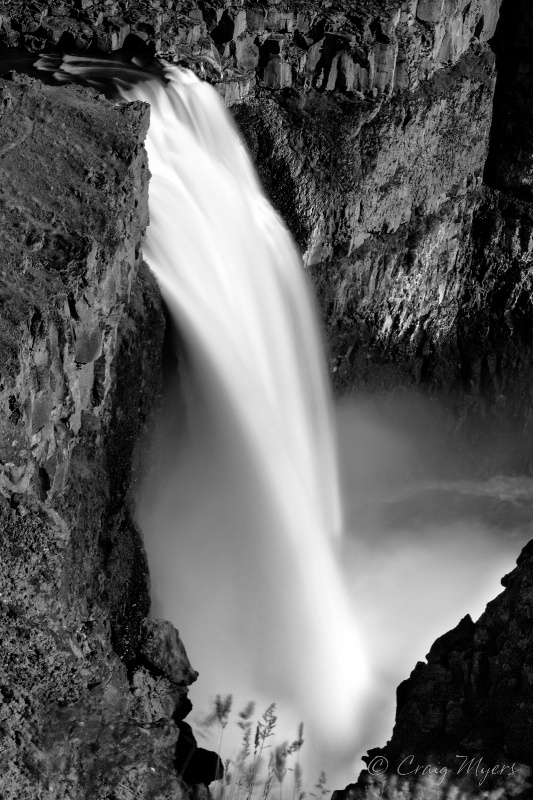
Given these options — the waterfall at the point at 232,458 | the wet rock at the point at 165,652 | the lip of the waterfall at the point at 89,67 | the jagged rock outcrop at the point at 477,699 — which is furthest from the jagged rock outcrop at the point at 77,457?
the jagged rock outcrop at the point at 477,699

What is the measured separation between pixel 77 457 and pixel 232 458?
6.93 metres

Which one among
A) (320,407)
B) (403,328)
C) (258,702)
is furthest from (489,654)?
A: (403,328)

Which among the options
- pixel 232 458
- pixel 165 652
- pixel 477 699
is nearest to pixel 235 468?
pixel 232 458

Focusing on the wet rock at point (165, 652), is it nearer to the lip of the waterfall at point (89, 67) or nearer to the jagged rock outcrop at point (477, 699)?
the jagged rock outcrop at point (477, 699)

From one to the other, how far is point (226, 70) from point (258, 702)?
17.4 metres

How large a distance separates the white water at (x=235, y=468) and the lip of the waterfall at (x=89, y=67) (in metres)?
0.73

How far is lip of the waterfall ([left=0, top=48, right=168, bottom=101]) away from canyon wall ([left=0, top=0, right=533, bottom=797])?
1.64 ft

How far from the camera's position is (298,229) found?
30547 mm

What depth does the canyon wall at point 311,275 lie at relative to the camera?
55.3ft

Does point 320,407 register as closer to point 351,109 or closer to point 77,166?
point 351,109

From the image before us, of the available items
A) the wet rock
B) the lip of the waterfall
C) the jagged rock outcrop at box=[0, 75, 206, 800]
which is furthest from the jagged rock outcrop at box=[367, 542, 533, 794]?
the lip of the waterfall

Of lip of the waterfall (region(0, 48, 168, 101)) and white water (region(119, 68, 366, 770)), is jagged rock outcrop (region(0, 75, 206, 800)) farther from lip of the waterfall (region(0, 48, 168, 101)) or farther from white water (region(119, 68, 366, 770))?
lip of the waterfall (region(0, 48, 168, 101))

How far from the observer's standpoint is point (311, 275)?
102ft

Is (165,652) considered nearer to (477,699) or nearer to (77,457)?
(77,457)
